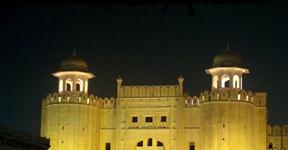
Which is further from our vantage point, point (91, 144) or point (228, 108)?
point (91, 144)

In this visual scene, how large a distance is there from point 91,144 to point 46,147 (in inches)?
179

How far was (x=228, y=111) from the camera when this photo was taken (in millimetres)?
33219

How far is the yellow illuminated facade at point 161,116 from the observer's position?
33.4 m

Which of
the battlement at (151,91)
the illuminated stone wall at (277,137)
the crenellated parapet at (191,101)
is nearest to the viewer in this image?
the illuminated stone wall at (277,137)

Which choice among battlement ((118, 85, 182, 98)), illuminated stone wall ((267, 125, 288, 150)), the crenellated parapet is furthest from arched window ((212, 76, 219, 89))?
illuminated stone wall ((267, 125, 288, 150))

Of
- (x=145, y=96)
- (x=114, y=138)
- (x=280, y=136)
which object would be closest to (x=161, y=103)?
(x=145, y=96)

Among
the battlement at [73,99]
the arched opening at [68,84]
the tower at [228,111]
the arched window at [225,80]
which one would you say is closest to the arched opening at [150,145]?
the tower at [228,111]

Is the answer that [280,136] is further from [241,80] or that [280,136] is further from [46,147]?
[46,147]

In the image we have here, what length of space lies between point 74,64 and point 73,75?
0.64 meters

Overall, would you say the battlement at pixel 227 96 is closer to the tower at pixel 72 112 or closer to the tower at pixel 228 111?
the tower at pixel 228 111

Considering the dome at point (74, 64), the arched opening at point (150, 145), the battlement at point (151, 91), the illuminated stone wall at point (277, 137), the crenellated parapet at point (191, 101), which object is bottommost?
the arched opening at point (150, 145)

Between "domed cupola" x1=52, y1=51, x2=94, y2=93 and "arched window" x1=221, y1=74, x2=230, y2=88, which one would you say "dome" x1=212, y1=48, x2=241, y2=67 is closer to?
"arched window" x1=221, y1=74, x2=230, y2=88

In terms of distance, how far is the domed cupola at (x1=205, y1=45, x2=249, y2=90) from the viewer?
33.9m

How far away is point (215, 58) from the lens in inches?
1366
